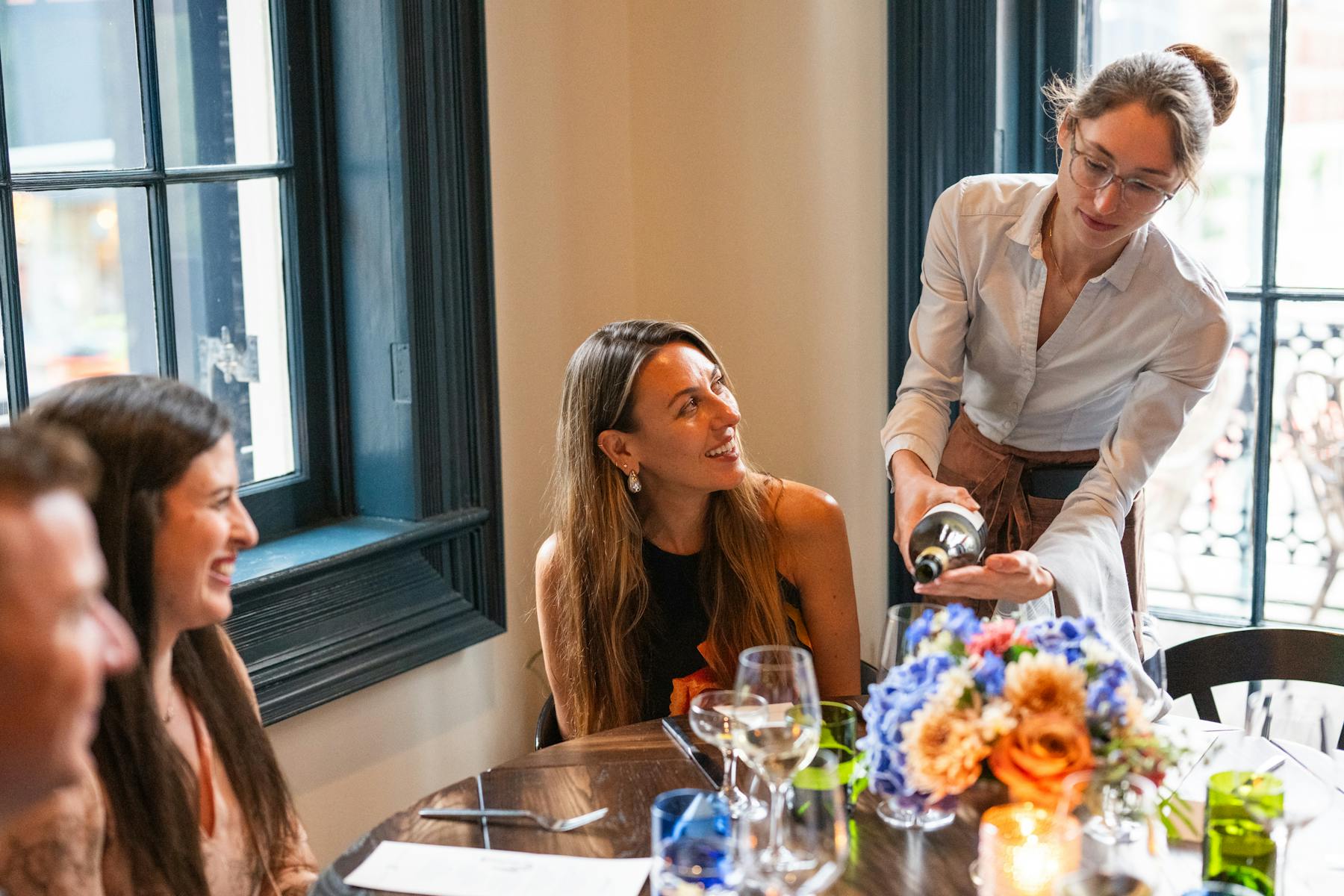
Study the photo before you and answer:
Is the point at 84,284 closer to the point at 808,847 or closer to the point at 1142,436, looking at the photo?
the point at 808,847

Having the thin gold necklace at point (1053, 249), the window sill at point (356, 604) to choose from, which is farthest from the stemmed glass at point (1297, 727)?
the window sill at point (356, 604)

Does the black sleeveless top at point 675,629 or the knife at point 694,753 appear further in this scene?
the black sleeveless top at point 675,629

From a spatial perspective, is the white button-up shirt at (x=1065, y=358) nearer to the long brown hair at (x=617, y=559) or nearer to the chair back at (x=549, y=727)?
the long brown hair at (x=617, y=559)

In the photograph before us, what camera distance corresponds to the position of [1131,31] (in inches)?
104

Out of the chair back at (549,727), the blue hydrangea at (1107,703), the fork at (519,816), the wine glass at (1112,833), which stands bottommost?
the chair back at (549,727)

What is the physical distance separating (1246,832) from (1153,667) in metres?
0.21

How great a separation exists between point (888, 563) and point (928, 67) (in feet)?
3.19

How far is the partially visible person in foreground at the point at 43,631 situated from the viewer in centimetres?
74

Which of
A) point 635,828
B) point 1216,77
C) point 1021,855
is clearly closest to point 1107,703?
point 1021,855

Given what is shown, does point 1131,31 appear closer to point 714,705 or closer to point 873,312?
point 873,312

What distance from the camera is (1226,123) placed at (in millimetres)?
2535

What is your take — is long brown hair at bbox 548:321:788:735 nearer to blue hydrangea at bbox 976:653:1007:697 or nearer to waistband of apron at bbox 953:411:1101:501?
waistband of apron at bbox 953:411:1101:501

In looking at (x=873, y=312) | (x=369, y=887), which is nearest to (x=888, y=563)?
(x=873, y=312)

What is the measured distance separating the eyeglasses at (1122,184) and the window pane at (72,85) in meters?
1.43
